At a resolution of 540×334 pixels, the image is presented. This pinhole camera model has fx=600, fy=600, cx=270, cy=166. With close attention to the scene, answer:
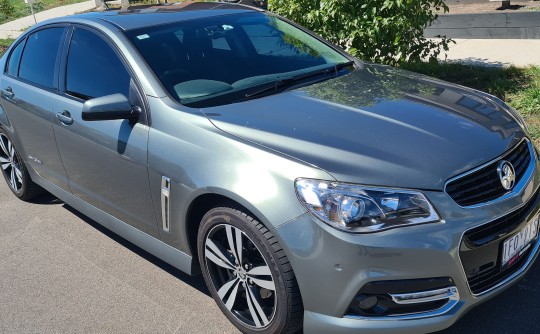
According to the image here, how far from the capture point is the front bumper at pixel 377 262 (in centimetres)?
257

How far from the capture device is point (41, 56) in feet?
15.4

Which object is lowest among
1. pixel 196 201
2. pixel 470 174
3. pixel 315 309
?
pixel 315 309

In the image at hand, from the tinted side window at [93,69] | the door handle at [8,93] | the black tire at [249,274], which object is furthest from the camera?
the door handle at [8,93]

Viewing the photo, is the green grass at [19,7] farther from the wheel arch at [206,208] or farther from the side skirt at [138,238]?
the wheel arch at [206,208]

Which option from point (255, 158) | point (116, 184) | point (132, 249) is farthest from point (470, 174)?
point (132, 249)

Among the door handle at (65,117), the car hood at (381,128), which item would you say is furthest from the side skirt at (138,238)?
the car hood at (381,128)

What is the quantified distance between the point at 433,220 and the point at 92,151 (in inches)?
90.0

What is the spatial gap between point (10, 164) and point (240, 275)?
330cm

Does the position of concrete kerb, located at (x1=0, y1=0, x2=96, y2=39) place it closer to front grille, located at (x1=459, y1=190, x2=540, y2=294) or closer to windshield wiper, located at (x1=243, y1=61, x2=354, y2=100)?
windshield wiper, located at (x1=243, y1=61, x2=354, y2=100)

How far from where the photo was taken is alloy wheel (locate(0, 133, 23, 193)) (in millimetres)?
5389

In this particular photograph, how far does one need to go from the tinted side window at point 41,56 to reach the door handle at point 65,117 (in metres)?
0.34

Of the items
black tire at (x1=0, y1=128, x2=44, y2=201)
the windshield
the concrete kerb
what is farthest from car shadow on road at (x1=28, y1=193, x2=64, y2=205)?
the concrete kerb

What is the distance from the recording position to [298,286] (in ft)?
9.11

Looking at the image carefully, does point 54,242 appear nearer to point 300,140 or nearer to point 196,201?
point 196,201
